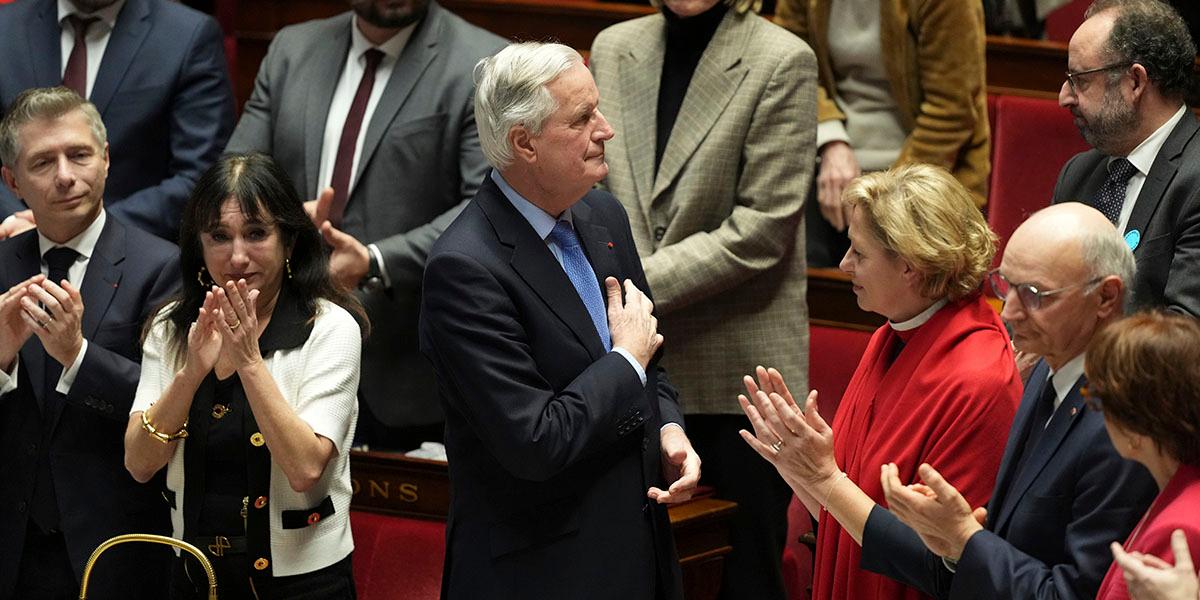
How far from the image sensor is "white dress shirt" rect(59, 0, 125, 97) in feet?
10.6

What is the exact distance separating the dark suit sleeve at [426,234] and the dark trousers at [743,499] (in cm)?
59

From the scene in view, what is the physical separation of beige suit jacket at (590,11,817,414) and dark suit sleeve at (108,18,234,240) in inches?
35.4

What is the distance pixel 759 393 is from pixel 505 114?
19.5 inches

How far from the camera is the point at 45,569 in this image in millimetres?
2508

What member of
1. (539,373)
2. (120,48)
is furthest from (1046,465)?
(120,48)

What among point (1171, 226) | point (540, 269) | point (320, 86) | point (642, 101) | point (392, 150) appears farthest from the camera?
point (320, 86)

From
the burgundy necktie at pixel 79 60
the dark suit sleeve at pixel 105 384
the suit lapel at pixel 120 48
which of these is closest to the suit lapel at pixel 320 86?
the suit lapel at pixel 120 48

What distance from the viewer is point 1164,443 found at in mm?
1562

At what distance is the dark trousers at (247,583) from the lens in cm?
222

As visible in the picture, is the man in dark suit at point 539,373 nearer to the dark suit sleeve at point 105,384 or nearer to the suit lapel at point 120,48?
the dark suit sleeve at point 105,384

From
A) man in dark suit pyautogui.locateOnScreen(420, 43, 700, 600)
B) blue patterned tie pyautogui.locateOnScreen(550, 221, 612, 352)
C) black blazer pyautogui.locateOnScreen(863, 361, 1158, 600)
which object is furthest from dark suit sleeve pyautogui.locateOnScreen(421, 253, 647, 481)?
black blazer pyautogui.locateOnScreen(863, 361, 1158, 600)

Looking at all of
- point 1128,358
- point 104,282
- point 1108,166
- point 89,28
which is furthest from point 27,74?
point 1128,358

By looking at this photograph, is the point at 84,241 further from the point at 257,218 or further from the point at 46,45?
the point at 46,45

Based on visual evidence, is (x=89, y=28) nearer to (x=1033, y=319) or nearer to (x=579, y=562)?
(x=579, y=562)
